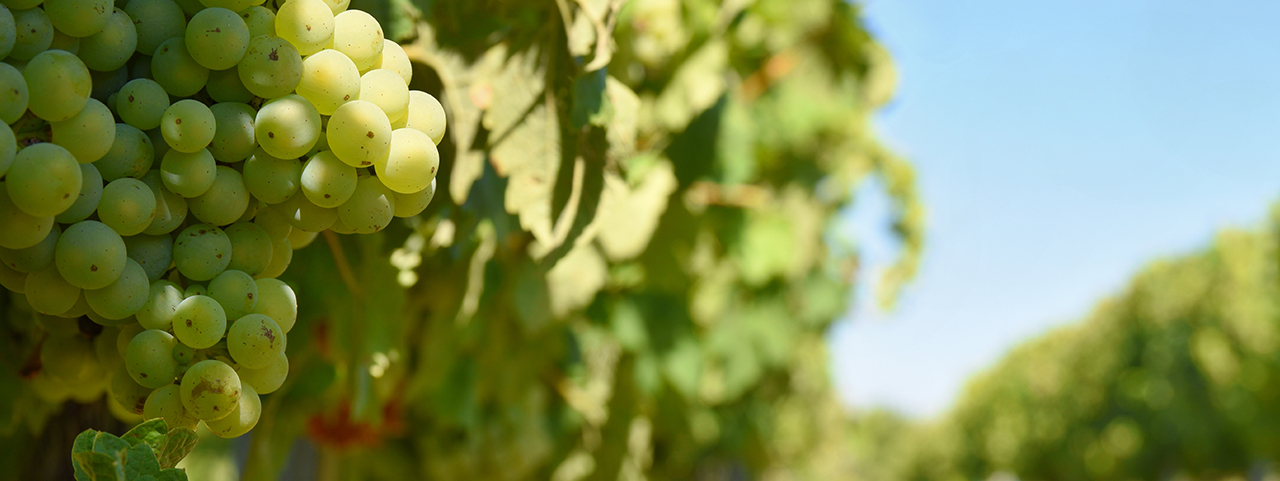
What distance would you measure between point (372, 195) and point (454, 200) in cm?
24

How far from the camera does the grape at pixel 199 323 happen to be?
369 mm

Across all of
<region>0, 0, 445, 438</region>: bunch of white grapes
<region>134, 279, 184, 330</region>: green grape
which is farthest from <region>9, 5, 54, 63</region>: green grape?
<region>134, 279, 184, 330</region>: green grape

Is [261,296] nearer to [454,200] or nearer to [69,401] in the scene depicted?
[454,200]

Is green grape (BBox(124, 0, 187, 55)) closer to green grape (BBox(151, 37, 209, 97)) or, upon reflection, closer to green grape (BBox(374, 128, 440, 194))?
green grape (BBox(151, 37, 209, 97))

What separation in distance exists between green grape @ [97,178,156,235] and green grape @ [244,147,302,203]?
0.04 m

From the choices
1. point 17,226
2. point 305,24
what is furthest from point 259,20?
point 17,226

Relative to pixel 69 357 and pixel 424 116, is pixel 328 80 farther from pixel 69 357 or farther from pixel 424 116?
pixel 69 357

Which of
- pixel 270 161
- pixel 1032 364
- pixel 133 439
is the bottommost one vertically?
pixel 133 439

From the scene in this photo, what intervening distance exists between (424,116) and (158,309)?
0.14 m

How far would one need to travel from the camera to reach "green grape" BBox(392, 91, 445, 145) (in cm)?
42

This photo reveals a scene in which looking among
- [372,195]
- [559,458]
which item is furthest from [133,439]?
[559,458]

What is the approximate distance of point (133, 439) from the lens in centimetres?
35

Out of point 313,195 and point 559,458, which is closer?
point 313,195

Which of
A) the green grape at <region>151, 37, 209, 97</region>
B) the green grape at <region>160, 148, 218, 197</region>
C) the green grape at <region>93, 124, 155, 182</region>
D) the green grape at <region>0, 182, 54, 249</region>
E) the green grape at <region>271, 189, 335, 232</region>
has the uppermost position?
the green grape at <region>151, 37, 209, 97</region>
